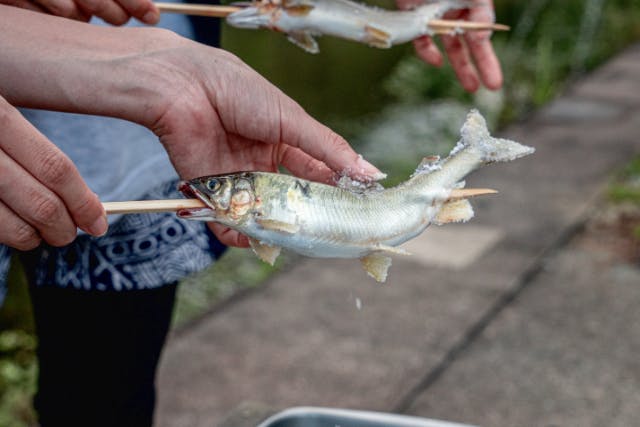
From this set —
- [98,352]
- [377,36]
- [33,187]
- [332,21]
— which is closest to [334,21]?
[332,21]

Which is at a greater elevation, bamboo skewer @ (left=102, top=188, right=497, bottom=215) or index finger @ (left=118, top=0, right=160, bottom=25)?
index finger @ (left=118, top=0, right=160, bottom=25)

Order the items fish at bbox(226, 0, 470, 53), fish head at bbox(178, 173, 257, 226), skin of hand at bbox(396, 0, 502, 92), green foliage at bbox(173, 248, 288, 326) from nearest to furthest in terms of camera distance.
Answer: fish head at bbox(178, 173, 257, 226) < fish at bbox(226, 0, 470, 53) < skin of hand at bbox(396, 0, 502, 92) < green foliage at bbox(173, 248, 288, 326)

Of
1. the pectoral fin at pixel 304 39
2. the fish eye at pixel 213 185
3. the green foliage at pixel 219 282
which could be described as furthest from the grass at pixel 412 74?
the fish eye at pixel 213 185

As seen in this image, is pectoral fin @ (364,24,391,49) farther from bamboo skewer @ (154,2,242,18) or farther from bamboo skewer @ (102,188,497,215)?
bamboo skewer @ (102,188,497,215)

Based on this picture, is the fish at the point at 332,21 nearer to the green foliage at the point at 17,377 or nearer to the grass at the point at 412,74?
the green foliage at the point at 17,377

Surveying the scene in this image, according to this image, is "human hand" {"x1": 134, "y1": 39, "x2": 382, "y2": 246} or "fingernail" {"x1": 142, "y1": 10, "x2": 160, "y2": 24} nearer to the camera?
"human hand" {"x1": 134, "y1": 39, "x2": 382, "y2": 246}

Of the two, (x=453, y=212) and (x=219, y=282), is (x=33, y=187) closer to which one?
(x=453, y=212)

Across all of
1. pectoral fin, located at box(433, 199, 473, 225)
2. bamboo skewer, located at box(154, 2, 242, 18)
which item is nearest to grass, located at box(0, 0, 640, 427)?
bamboo skewer, located at box(154, 2, 242, 18)

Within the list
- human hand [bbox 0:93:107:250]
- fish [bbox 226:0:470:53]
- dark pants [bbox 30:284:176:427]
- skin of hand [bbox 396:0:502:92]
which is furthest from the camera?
skin of hand [bbox 396:0:502:92]
